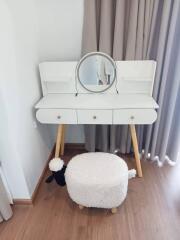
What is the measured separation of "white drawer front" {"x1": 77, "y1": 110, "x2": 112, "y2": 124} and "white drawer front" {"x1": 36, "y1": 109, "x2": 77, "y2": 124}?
2.4 inches

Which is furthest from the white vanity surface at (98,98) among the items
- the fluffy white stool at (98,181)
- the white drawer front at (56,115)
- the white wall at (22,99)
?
the fluffy white stool at (98,181)

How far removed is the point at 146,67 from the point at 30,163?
127cm

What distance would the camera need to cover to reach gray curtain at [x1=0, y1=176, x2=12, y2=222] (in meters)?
1.38

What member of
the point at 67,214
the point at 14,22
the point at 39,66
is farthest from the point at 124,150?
the point at 14,22

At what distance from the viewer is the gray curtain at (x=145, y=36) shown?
1455 mm

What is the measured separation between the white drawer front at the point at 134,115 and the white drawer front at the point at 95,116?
0.06 metres

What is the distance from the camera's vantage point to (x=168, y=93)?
1683mm

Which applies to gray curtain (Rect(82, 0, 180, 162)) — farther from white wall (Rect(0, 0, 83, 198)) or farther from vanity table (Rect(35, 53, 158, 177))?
white wall (Rect(0, 0, 83, 198))

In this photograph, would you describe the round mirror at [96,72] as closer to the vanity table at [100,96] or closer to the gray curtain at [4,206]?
the vanity table at [100,96]

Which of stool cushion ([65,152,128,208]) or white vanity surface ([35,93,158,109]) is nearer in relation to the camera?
stool cushion ([65,152,128,208])

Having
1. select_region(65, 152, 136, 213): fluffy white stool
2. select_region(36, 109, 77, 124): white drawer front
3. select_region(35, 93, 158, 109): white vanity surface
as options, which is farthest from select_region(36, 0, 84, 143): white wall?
select_region(65, 152, 136, 213): fluffy white stool

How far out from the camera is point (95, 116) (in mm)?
1514

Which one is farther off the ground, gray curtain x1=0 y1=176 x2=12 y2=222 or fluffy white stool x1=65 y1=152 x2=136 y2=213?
fluffy white stool x1=65 y1=152 x2=136 y2=213

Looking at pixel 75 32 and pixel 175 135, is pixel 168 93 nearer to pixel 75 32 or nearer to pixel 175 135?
pixel 175 135
